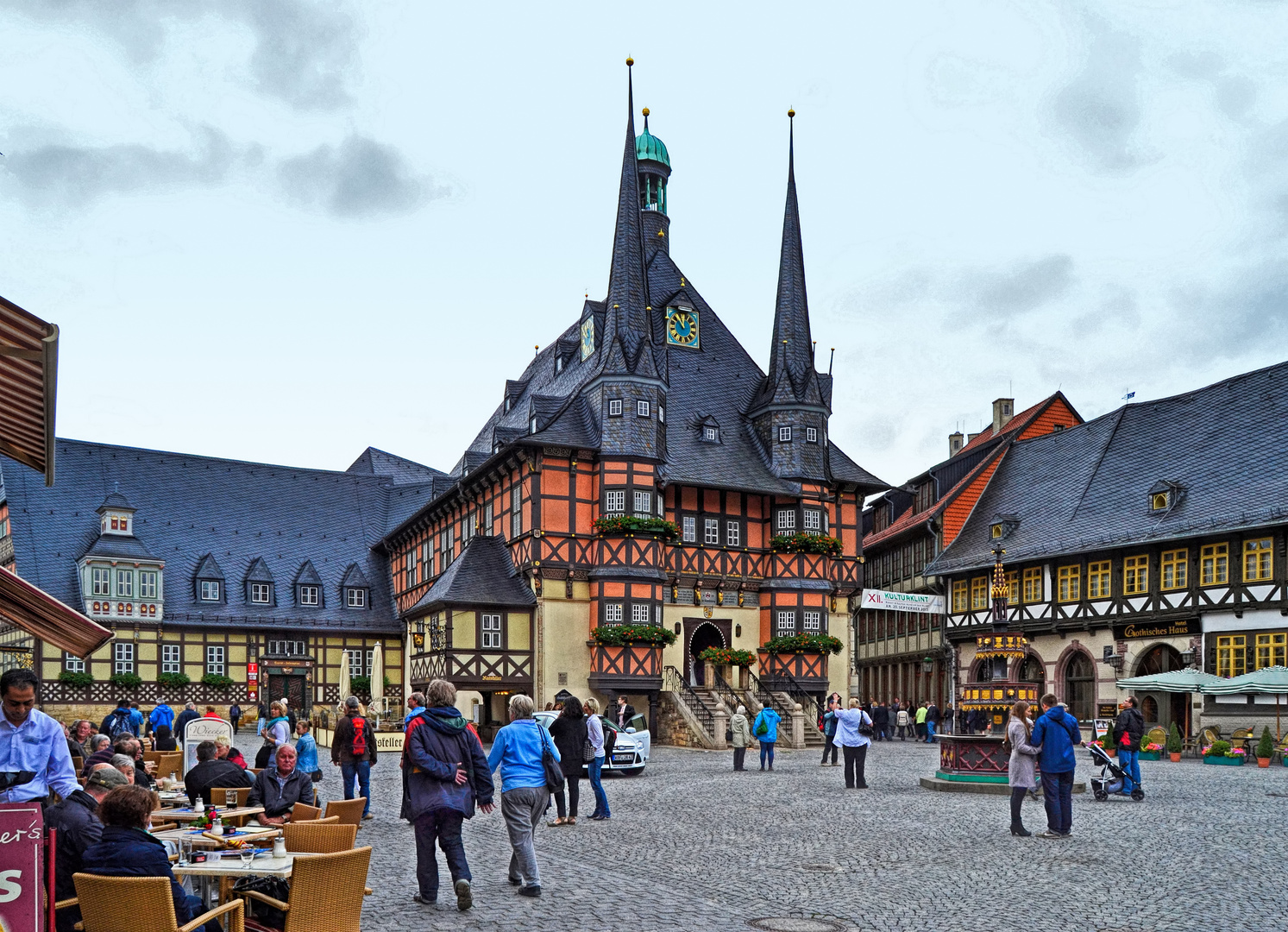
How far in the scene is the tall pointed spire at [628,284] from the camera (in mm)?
40094

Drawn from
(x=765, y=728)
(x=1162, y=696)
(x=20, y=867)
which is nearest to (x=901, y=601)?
(x=1162, y=696)

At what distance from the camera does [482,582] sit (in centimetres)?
3938

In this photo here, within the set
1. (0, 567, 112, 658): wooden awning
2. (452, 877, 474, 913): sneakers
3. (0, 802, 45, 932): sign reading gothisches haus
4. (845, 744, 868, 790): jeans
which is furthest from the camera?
(845, 744, 868, 790): jeans

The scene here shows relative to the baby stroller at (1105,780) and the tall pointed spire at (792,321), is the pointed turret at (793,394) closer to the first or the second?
the tall pointed spire at (792,321)

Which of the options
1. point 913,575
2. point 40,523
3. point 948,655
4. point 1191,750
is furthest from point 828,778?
point 40,523

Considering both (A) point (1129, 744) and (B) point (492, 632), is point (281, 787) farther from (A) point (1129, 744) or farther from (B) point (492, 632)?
(B) point (492, 632)

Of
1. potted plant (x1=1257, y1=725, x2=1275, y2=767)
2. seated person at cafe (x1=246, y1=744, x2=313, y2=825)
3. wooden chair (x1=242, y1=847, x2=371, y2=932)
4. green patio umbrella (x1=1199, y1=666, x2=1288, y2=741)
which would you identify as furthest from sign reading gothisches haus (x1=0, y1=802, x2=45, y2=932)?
green patio umbrella (x1=1199, y1=666, x2=1288, y2=741)

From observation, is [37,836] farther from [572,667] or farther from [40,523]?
[40,523]

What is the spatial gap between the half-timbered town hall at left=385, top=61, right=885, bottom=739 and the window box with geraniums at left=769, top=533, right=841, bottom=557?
0.29 feet

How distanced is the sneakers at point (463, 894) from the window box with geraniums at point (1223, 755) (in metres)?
25.2

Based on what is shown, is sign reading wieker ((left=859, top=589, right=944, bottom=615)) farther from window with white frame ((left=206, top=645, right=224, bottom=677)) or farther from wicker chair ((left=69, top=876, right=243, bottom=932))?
wicker chair ((left=69, top=876, right=243, bottom=932))

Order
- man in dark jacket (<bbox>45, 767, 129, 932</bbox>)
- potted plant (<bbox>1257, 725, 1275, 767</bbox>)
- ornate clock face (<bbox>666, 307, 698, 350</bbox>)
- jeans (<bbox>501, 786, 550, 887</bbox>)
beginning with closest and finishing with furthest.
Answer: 1. man in dark jacket (<bbox>45, 767, 129, 932</bbox>)
2. jeans (<bbox>501, 786, 550, 887</bbox>)
3. potted plant (<bbox>1257, 725, 1275, 767</bbox>)
4. ornate clock face (<bbox>666, 307, 698, 350</bbox>)

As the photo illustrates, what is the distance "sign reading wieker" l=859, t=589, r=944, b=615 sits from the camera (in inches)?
1617

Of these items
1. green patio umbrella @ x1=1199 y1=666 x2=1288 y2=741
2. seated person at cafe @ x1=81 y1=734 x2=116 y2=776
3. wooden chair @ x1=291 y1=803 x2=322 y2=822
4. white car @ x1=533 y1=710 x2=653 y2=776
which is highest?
seated person at cafe @ x1=81 y1=734 x2=116 y2=776
